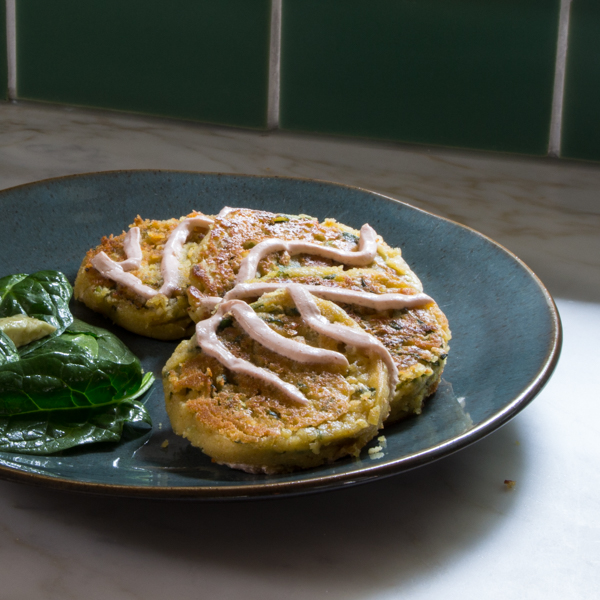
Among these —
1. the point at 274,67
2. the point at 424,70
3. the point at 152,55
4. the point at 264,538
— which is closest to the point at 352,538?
the point at 264,538

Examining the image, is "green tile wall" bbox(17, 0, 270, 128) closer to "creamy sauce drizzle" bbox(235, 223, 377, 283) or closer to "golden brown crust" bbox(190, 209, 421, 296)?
"golden brown crust" bbox(190, 209, 421, 296)

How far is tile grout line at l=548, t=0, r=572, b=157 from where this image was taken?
4.52m

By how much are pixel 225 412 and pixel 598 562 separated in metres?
0.99

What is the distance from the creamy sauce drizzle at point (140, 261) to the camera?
8.82 feet

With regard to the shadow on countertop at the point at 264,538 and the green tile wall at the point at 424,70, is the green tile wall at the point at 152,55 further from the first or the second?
the shadow on countertop at the point at 264,538

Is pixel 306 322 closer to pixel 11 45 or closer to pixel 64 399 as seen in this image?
pixel 64 399

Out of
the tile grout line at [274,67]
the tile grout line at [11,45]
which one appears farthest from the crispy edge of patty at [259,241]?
the tile grout line at [11,45]

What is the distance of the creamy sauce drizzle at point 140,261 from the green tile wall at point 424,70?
8.17 feet

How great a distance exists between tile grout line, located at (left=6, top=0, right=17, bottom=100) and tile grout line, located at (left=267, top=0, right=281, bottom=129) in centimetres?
191

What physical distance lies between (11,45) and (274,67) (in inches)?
77.2

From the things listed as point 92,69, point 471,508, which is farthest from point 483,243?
point 92,69

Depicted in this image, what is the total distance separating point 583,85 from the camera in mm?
4641

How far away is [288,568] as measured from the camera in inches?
70.0

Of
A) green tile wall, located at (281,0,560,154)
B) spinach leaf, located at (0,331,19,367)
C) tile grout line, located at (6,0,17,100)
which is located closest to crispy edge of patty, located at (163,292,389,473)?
spinach leaf, located at (0,331,19,367)
